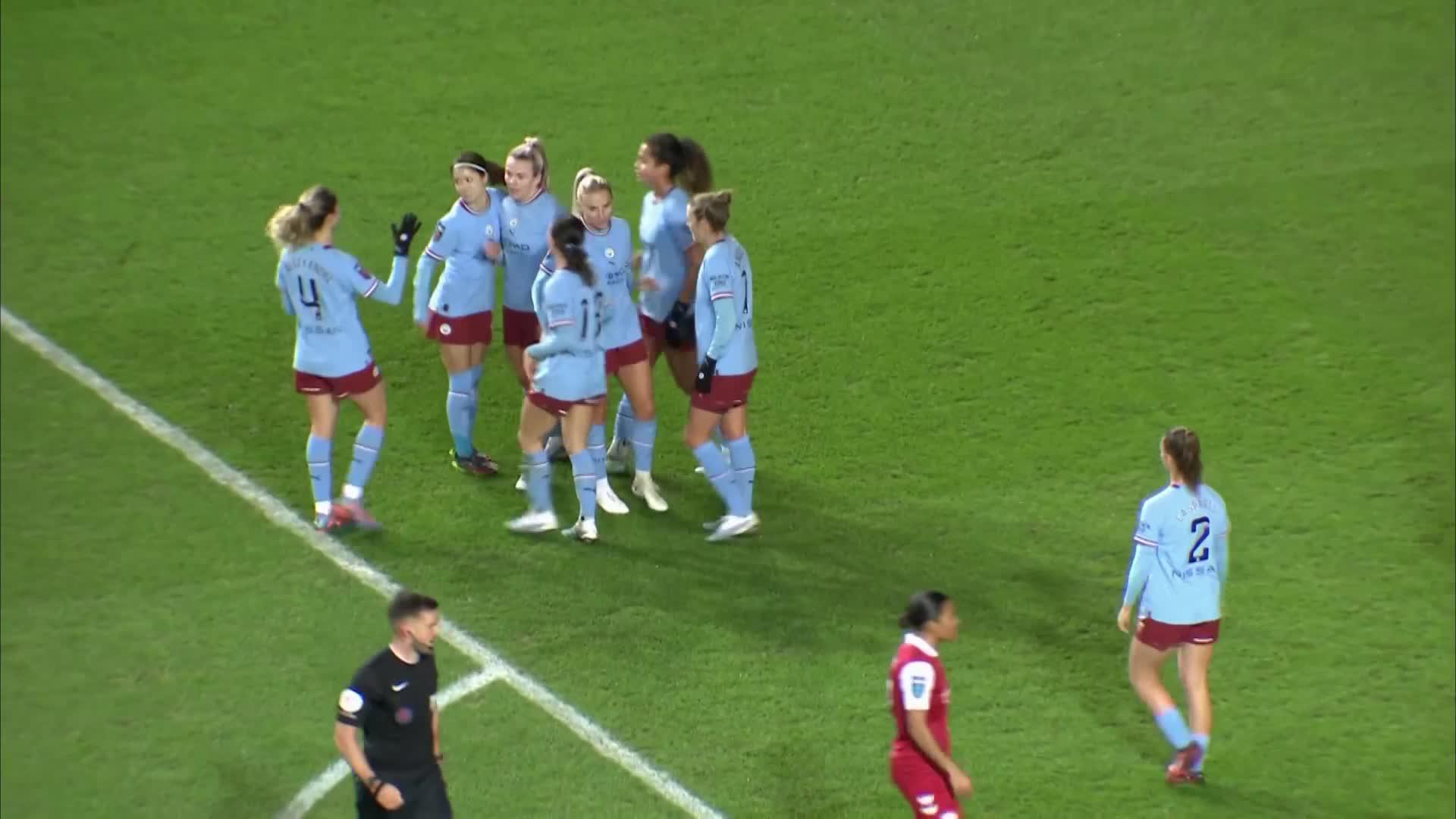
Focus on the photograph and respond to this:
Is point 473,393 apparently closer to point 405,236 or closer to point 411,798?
point 405,236

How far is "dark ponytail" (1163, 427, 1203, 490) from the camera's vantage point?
8.22 m

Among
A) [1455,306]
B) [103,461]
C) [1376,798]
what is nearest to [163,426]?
[103,461]

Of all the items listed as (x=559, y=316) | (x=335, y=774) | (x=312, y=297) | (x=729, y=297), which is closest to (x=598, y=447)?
(x=559, y=316)

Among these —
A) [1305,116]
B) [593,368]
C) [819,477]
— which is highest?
[1305,116]

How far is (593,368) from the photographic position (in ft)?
31.8

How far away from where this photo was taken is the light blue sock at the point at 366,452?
10086 mm

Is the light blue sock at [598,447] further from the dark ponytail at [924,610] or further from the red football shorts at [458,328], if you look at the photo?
the dark ponytail at [924,610]

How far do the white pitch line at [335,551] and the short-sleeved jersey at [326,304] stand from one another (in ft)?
3.81

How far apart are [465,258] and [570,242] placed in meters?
0.98

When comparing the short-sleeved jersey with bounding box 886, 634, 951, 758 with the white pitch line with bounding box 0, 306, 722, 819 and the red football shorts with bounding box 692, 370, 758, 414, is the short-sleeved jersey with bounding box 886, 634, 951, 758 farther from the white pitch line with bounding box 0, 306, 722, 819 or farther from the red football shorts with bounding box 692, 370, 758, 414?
the red football shorts with bounding box 692, 370, 758, 414

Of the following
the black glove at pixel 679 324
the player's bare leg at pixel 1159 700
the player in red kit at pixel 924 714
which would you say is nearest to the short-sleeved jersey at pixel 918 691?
the player in red kit at pixel 924 714

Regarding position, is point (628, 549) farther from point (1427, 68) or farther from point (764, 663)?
point (1427, 68)

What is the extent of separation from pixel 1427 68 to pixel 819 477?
6.78m

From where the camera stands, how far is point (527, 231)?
10102 millimetres
